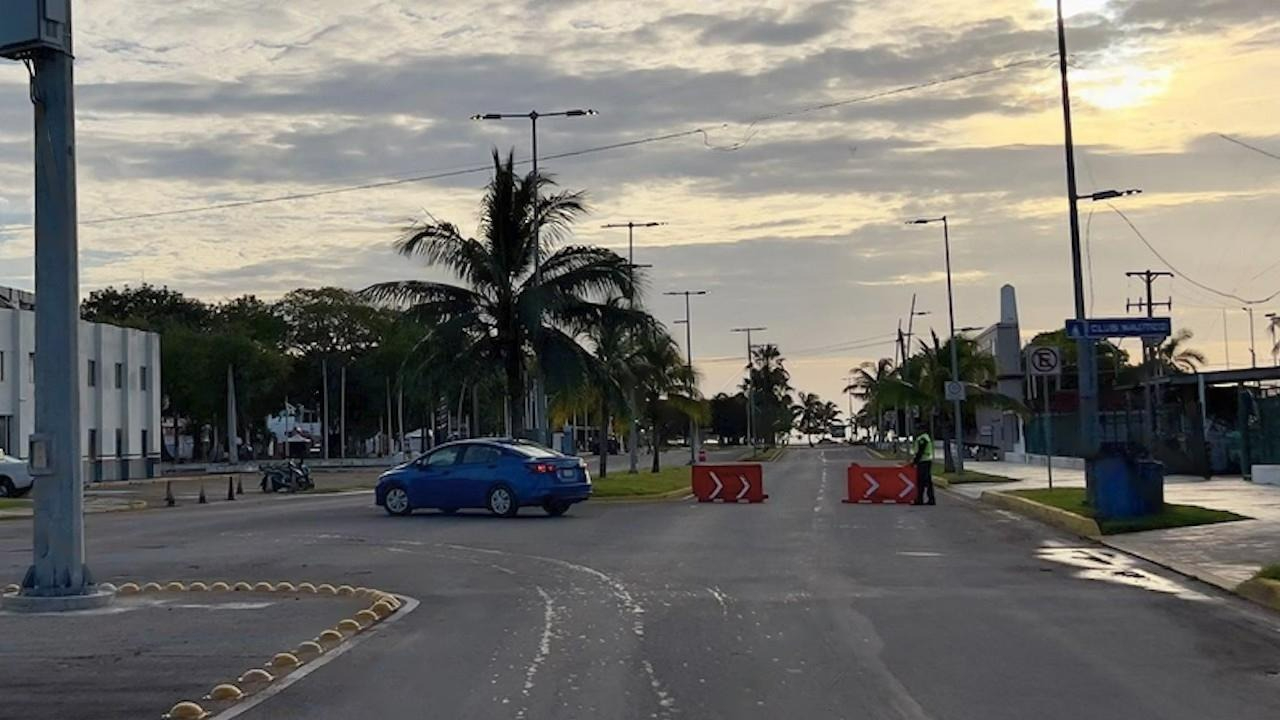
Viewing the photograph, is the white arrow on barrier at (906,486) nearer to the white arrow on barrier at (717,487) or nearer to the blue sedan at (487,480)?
the white arrow on barrier at (717,487)

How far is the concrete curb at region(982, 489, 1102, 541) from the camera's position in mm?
23328

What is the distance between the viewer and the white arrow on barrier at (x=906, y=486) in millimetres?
34281

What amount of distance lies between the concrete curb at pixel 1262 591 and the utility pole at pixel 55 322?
1081 cm

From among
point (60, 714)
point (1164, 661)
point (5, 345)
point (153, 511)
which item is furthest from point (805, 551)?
point (5, 345)

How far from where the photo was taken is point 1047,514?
2708 centimetres

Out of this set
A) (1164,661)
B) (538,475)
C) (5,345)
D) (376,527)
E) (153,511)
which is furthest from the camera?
(5,345)

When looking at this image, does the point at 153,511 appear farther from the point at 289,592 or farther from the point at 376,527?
the point at 289,592

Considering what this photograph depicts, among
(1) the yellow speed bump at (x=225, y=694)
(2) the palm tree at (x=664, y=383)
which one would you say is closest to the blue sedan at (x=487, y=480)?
(1) the yellow speed bump at (x=225, y=694)

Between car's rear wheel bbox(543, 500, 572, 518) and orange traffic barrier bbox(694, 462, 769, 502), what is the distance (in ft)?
20.4

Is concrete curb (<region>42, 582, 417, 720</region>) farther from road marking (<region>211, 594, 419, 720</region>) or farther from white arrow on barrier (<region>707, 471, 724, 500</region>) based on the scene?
white arrow on barrier (<region>707, 471, 724, 500</region>)

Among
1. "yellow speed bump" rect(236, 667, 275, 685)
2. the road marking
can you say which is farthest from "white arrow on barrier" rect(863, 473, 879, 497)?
"yellow speed bump" rect(236, 667, 275, 685)

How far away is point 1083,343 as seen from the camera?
27.5 m

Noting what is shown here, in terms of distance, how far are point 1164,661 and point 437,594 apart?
753cm

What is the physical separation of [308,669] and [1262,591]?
8.73 m
